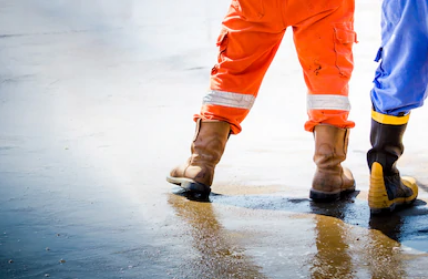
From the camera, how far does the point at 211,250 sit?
8.55ft

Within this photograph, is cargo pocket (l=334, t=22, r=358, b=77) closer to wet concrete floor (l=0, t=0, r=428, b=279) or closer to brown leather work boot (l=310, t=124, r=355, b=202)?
brown leather work boot (l=310, t=124, r=355, b=202)

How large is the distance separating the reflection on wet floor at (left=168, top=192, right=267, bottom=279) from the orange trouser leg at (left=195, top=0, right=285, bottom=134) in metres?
0.49

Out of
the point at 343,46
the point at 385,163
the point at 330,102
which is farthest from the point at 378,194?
the point at 343,46

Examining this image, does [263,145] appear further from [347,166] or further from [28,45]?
[28,45]

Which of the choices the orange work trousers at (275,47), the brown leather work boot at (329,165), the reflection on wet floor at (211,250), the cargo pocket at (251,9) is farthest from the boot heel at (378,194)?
the cargo pocket at (251,9)

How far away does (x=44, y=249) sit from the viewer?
2.61 m

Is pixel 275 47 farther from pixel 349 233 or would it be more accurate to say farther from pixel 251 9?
pixel 349 233

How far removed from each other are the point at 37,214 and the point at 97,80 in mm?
3133

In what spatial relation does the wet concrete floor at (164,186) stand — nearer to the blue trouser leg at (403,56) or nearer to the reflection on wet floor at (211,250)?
the reflection on wet floor at (211,250)

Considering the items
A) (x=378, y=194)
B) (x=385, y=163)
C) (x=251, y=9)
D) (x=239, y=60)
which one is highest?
(x=251, y=9)

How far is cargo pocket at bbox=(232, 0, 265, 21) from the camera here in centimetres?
323

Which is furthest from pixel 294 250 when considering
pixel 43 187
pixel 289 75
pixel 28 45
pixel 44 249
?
pixel 28 45

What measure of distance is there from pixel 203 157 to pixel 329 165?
0.57 meters

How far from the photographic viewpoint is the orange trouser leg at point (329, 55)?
325 cm
